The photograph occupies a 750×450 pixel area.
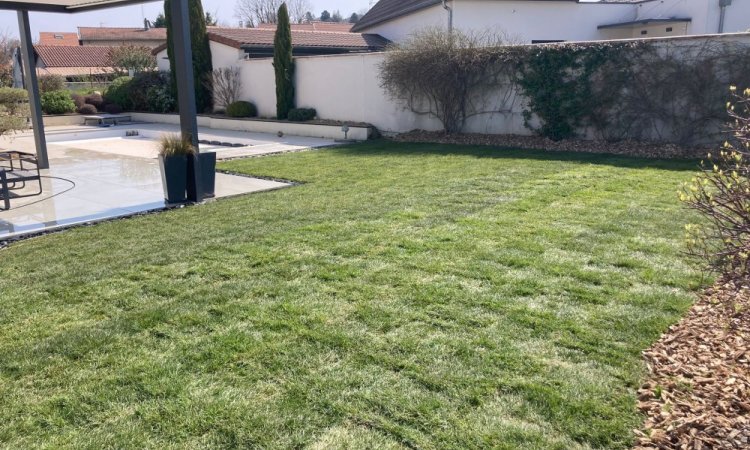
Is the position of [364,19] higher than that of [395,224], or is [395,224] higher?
[364,19]

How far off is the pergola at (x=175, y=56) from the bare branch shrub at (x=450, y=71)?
20.2 ft

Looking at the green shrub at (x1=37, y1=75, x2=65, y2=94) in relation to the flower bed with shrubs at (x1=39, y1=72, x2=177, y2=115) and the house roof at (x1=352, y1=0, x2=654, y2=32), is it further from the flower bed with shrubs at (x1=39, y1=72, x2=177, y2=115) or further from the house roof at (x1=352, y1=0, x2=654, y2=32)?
the house roof at (x1=352, y1=0, x2=654, y2=32)

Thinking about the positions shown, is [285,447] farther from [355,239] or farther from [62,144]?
[62,144]

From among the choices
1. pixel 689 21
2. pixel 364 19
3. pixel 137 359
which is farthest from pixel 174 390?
pixel 364 19

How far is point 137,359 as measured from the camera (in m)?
3.73

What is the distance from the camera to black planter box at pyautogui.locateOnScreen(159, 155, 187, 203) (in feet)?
26.6

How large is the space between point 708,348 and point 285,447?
2.65 metres

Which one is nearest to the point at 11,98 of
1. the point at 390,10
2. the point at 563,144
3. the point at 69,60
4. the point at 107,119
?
the point at 107,119

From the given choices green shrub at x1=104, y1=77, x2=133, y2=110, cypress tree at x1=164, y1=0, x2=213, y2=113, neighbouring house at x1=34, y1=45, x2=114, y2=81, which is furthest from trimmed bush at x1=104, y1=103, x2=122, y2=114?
neighbouring house at x1=34, y1=45, x2=114, y2=81

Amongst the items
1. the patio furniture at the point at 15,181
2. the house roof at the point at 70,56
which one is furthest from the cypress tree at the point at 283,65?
the house roof at the point at 70,56

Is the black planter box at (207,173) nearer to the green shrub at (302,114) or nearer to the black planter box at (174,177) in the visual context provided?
the black planter box at (174,177)

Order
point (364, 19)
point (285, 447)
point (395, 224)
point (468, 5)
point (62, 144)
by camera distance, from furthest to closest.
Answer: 1. point (364, 19)
2. point (468, 5)
3. point (62, 144)
4. point (395, 224)
5. point (285, 447)

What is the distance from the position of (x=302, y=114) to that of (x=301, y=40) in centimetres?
566

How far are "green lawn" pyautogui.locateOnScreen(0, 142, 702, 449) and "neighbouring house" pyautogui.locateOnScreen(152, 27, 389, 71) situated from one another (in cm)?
1598
